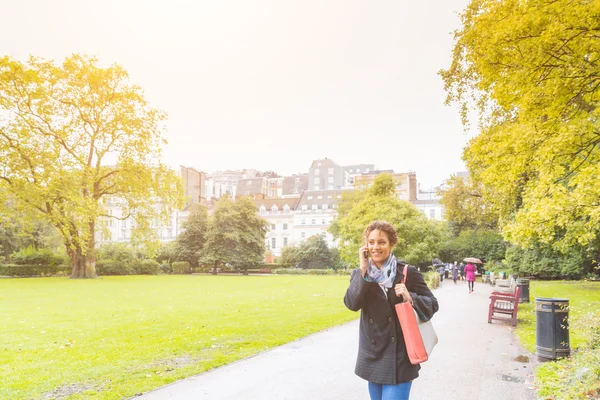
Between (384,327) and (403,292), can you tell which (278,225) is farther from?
(403,292)

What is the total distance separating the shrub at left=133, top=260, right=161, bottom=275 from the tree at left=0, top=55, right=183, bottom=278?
551 inches

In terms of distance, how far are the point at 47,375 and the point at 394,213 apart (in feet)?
115

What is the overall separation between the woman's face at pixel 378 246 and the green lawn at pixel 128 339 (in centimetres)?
440

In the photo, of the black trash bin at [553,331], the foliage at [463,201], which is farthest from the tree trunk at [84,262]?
the black trash bin at [553,331]

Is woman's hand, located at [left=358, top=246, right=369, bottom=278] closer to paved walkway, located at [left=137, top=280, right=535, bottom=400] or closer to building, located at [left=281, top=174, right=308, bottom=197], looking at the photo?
paved walkway, located at [left=137, top=280, right=535, bottom=400]

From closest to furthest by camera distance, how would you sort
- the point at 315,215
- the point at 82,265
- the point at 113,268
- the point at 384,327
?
the point at 384,327, the point at 82,265, the point at 113,268, the point at 315,215

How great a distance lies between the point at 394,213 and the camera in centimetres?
3975

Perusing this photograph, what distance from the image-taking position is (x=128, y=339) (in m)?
10.2

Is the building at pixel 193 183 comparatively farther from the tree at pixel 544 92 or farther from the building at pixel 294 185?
the tree at pixel 544 92

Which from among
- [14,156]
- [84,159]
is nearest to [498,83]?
[14,156]

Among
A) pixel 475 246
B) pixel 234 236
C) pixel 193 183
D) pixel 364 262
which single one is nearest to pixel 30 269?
pixel 234 236

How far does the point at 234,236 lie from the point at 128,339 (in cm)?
4725

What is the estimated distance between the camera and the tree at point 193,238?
6119 cm

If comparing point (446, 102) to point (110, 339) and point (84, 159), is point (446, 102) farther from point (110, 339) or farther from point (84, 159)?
point (84, 159)
